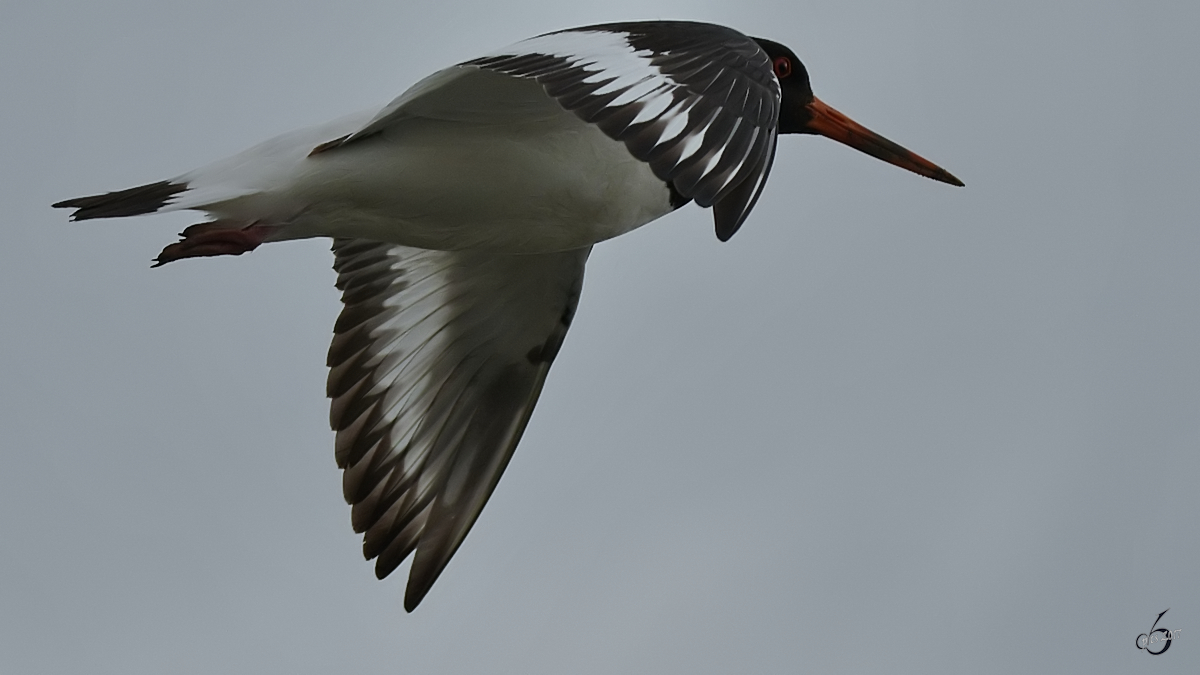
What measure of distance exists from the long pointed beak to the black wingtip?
3025 mm

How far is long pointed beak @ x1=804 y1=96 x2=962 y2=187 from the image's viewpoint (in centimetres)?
785

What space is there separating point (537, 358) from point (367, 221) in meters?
1.75

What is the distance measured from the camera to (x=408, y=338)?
8.08 meters

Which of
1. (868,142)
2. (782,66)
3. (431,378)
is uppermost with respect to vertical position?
(782,66)

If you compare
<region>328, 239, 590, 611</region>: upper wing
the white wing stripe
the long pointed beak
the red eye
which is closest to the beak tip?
the long pointed beak

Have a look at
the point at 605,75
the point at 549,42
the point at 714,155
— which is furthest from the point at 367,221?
the point at 714,155

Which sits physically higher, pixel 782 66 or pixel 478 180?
pixel 782 66

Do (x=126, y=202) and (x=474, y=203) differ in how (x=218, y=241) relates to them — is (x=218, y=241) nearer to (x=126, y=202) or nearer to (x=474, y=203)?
(x=126, y=202)

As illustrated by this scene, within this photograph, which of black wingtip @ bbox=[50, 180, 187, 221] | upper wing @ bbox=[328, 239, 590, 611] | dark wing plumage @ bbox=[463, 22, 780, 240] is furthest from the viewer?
upper wing @ bbox=[328, 239, 590, 611]

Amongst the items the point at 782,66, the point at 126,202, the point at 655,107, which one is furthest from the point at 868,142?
the point at 126,202

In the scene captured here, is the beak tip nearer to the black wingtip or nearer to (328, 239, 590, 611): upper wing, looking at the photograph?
(328, 239, 590, 611): upper wing

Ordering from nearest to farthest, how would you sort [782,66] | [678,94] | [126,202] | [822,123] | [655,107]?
[655,107], [678,94], [126,202], [782,66], [822,123]

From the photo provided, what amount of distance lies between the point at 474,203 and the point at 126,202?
1228mm

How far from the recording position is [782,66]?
7.59 metres
